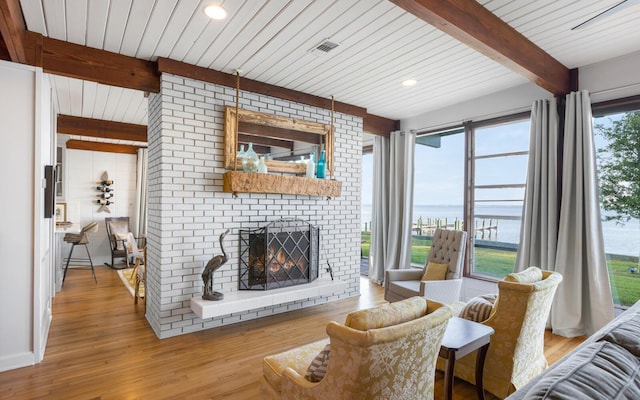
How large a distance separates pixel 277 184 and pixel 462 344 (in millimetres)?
2447

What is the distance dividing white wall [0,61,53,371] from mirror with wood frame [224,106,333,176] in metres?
1.57

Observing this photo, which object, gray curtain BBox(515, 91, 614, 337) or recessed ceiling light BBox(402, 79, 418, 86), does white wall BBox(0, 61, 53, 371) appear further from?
gray curtain BBox(515, 91, 614, 337)

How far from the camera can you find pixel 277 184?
3709mm

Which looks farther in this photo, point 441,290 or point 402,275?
point 402,275

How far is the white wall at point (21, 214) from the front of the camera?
2576 mm

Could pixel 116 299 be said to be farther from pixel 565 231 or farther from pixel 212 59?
pixel 565 231

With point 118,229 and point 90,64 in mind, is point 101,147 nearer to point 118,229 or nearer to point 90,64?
point 118,229

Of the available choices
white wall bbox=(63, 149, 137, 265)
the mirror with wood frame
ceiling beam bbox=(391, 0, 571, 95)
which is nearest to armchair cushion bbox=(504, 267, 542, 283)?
ceiling beam bbox=(391, 0, 571, 95)

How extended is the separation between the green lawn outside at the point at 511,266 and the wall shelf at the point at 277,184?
2081mm

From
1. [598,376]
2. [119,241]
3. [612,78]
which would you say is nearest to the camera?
[598,376]

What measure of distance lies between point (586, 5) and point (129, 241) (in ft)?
22.8

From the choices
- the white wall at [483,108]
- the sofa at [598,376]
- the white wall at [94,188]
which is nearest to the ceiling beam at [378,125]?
the white wall at [483,108]

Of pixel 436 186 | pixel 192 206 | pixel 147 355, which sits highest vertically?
pixel 436 186

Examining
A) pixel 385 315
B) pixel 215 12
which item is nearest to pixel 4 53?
pixel 215 12
